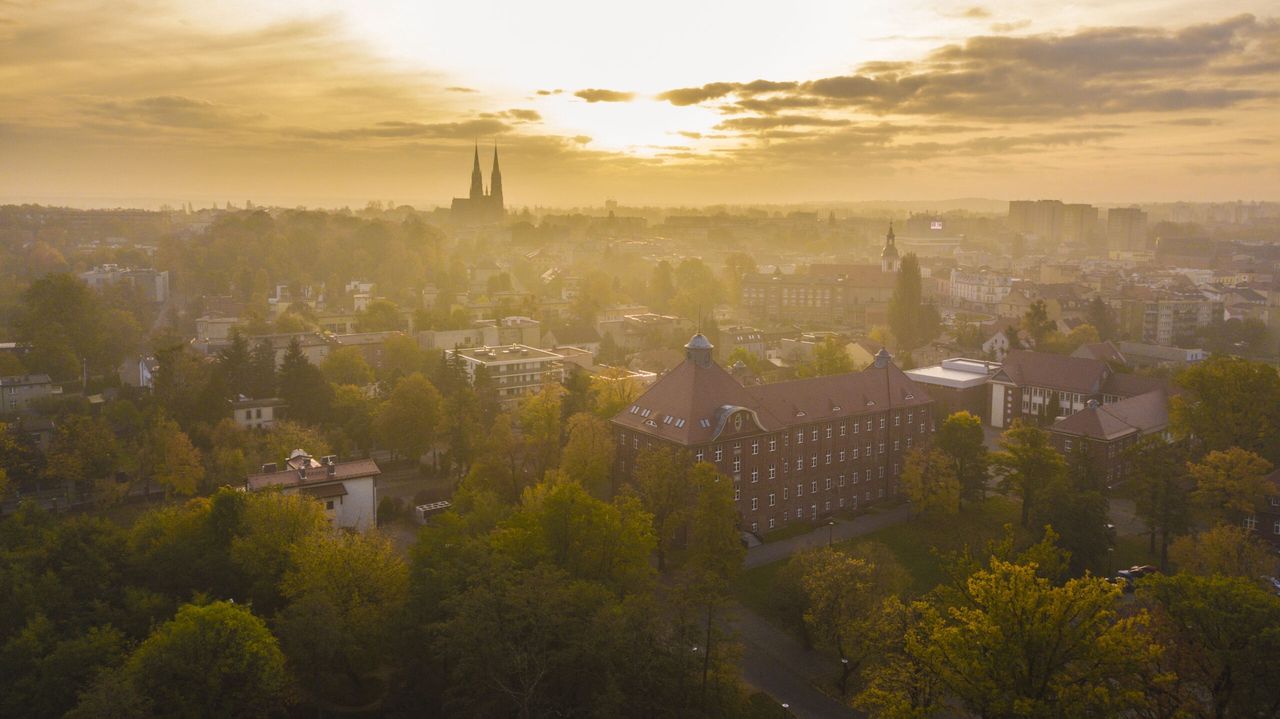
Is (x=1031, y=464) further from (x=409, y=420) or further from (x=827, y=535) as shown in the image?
(x=409, y=420)

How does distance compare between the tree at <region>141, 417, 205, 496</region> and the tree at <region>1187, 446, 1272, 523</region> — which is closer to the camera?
the tree at <region>1187, 446, 1272, 523</region>

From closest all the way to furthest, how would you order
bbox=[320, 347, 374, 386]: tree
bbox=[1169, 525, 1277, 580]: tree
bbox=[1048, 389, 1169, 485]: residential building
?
bbox=[1169, 525, 1277, 580]: tree, bbox=[1048, 389, 1169, 485]: residential building, bbox=[320, 347, 374, 386]: tree

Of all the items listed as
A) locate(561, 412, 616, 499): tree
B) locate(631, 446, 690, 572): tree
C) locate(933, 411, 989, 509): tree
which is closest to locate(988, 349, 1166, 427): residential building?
locate(933, 411, 989, 509): tree

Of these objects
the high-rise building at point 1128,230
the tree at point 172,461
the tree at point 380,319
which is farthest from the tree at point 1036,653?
the high-rise building at point 1128,230

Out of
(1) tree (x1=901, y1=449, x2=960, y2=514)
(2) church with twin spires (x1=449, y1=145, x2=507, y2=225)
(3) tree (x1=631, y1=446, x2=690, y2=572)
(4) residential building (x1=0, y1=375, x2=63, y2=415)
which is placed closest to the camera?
(3) tree (x1=631, y1=446, x2=690, y2=572)

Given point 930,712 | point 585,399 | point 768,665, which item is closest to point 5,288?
point 585,399

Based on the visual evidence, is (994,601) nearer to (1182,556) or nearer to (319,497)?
(1182,556)

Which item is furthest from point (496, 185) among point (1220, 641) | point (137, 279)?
point (1220, 641)

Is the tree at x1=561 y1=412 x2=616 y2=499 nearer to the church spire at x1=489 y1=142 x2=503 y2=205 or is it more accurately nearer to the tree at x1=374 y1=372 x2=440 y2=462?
the tree at x1=374 y1=372 x2=440 y2=462
